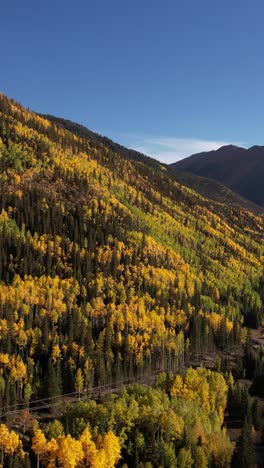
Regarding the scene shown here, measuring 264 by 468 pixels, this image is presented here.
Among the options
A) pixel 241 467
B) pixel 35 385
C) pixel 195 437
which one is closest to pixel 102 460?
pixel 195 437

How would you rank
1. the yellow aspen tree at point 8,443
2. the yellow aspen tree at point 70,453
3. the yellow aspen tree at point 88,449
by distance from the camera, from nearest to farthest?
the yellow aspen tree at point 70,453 → the yellow aspen tree at point 88,449 → the yellow aspen tree at point 8,443

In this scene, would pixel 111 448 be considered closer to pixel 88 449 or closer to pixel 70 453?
pixel 88 449

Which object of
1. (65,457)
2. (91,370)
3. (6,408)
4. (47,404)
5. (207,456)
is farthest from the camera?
(91,370)

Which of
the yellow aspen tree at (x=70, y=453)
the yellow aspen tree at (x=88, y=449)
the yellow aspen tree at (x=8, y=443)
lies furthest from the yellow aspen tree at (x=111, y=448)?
the yellow aspen tree at (x=8, y=443)

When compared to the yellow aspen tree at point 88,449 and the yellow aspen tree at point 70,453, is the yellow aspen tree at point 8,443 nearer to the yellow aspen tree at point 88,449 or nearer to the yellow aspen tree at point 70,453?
the yellow aspen tree at point 70,453

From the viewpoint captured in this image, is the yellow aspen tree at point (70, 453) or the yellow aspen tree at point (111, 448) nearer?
the yellow aspen tree at point (70, 453)

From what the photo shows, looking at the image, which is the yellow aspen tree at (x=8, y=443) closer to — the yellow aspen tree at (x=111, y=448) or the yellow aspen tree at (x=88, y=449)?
the yellow aspen tree at (x=88, y=449)

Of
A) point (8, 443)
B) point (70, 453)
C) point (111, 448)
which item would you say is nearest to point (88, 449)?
point (70, 453)

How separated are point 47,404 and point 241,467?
74.9 m

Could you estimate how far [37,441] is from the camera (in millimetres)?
123500

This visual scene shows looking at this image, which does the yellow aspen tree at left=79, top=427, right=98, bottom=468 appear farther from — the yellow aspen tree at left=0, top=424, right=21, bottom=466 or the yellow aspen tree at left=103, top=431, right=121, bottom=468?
the yellow aspen tree at left=0, top=424, right=21, bottom=466

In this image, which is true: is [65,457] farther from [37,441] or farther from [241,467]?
[241,467]

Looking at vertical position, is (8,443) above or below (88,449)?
below

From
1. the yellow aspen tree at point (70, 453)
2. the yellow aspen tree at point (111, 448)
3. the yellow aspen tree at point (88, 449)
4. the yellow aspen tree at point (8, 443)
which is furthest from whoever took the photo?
the yellow aspen tree at point (8, 443)
